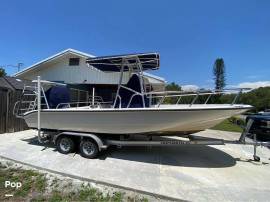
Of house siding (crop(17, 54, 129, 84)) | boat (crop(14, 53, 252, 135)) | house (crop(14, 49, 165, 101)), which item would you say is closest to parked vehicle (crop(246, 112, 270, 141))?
boat (crop(14, 53, 252, 135))

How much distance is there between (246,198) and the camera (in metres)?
3.59

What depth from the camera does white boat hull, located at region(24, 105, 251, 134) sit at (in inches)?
188

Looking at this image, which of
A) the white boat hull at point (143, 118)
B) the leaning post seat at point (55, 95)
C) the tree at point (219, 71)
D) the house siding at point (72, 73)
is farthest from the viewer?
the tree at point (219, 71)

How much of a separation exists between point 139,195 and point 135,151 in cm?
A: 269

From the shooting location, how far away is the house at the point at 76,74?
12.7 m

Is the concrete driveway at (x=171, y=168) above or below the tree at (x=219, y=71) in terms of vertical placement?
below

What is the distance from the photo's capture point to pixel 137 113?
5.10 metres

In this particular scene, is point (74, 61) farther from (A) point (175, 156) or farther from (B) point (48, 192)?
(B) point (48, 192)

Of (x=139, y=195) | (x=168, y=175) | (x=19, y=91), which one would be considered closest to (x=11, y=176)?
(x=139, y=195)

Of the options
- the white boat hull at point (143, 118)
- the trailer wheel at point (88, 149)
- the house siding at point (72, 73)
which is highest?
the house siding at point (72, 73)

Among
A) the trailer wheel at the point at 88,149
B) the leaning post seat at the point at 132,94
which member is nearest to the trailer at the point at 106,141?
the trailer wheel at the point at 88,149

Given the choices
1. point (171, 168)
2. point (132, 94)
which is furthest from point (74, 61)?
point (171, 168)

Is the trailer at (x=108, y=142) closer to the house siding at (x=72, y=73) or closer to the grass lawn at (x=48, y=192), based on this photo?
the grass lawn at (x=48, y=192)

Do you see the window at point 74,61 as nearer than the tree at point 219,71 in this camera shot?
Yes
